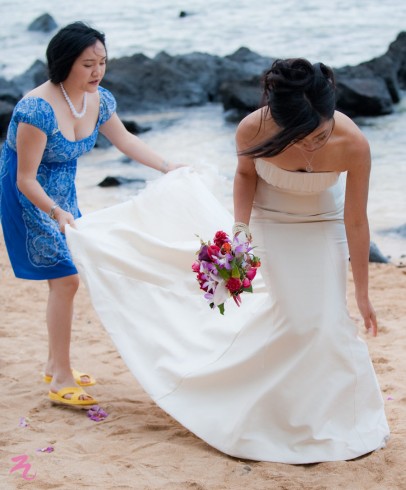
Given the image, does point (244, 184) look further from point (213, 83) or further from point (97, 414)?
point (213, 83)

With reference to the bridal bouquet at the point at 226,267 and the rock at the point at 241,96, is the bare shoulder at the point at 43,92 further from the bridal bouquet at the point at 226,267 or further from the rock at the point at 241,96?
the rock at the point at 241,96

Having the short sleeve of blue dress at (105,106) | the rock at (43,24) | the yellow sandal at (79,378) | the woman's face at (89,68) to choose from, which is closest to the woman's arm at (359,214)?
the woman's face at (89,68)

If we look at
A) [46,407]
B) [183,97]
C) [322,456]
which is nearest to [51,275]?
[46,407]

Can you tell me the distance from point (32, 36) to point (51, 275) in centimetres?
2411

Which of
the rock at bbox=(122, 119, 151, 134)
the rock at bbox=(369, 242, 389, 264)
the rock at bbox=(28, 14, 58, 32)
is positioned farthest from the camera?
the rock at bbox=(28, 14, 58, 32)

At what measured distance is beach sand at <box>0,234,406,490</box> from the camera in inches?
161

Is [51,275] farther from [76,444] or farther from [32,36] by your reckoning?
[32,36]

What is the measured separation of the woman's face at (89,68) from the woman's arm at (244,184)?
0.99 meters

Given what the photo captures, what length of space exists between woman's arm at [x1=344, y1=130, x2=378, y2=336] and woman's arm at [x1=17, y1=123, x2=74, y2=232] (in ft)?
4.90

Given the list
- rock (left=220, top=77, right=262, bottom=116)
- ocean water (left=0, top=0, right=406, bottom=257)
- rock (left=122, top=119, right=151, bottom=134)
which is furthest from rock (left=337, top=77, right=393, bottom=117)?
rock (left=122, top=119, right=151, bottom=134)

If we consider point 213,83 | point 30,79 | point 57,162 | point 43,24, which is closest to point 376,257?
point 57,162

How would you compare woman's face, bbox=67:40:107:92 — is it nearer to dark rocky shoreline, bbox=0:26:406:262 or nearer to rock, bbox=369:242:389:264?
rock, bbox=369:242:389:264

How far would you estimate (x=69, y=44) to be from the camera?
467 centimetres

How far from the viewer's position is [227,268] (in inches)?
152
